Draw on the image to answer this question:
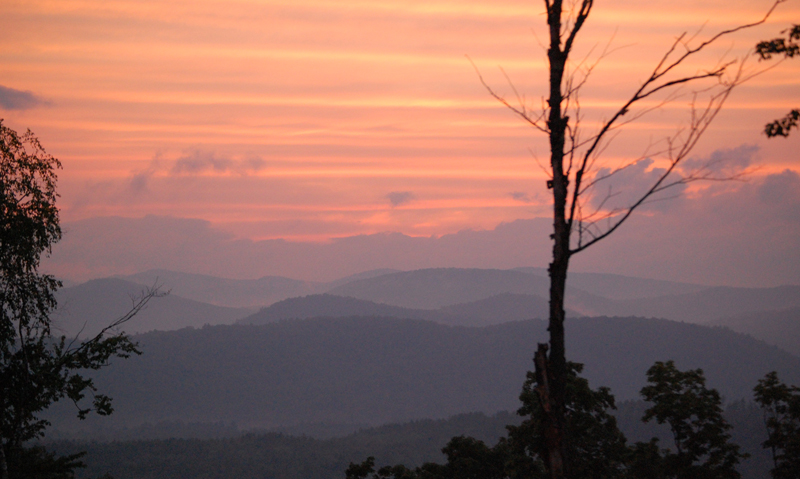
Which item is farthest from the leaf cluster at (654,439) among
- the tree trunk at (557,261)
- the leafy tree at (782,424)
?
the tree trunk at (557,261)

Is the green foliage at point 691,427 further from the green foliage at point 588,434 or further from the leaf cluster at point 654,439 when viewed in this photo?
the green foliage at point 588,434

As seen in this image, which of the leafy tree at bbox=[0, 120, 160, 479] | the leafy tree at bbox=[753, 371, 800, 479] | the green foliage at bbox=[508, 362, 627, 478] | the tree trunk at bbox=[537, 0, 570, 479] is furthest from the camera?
the leafy tree at bbox=[753, 371, 800, 479]

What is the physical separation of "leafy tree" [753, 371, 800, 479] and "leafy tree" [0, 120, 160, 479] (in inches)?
1029

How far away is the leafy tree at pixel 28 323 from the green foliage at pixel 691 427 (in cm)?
2080

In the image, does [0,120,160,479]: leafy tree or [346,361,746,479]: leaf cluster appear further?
[346,361,746,479]: leaf cluster

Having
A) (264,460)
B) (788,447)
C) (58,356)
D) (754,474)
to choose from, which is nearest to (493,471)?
(788,447)

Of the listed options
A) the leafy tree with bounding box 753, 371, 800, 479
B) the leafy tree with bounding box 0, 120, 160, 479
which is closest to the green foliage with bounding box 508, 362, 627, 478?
the leafy tree with bounding box 753, 371, 800, 479

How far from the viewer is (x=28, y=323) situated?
18.7 m

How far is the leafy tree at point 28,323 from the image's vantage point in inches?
711

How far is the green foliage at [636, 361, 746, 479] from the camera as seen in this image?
82.2 feet

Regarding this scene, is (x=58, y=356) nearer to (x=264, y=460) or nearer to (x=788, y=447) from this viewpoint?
(x=788, y=447)

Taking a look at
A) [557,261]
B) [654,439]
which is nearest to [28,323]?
[557,261]

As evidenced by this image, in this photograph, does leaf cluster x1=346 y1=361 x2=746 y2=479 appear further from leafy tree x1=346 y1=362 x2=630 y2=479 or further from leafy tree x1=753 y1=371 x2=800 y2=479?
leafy tree x1=753 y1=371 x2=800 y2=479

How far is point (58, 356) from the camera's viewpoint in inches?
775
